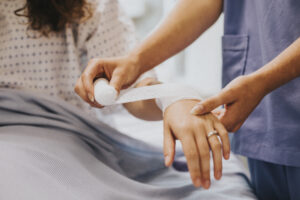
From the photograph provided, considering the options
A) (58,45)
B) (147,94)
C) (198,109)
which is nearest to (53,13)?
(58,45)

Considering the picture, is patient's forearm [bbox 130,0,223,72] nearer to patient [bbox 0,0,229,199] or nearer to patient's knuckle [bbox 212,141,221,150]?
patient [bbox 0,0,229,199]

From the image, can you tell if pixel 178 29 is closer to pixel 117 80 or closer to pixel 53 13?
pixel 117 80

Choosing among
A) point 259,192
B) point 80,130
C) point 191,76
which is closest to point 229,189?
point 259,192

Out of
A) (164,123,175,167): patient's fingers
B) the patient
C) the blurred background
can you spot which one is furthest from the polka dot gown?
the blurred background

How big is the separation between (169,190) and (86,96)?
227mm

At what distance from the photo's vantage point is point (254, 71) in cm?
57

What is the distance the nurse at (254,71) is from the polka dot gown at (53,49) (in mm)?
221

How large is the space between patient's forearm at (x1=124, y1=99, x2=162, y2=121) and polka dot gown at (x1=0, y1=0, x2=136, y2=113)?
157mm

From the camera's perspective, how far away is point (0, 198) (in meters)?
0.37

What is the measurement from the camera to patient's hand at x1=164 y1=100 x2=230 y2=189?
1.26ft

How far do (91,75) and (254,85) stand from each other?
280 millimetres

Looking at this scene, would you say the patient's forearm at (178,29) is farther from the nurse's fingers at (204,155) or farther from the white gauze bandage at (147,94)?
the nurse's fingers at (204,155)

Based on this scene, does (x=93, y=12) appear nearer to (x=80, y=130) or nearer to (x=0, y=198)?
(x=80, y=130)

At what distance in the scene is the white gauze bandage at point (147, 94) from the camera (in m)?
0.48
